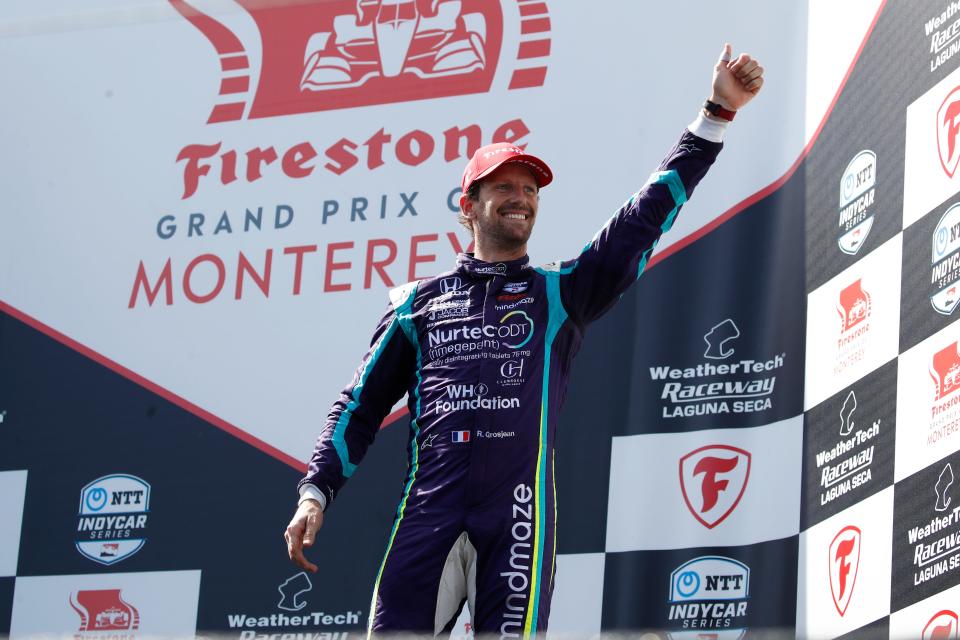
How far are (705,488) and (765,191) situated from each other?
77 centimetres

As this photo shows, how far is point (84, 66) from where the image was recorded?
4.83 meters

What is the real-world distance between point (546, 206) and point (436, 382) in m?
1.67

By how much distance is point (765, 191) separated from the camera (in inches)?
153

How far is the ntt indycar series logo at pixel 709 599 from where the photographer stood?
3592 millimetres

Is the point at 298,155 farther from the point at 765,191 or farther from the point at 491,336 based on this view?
the point at 491,336

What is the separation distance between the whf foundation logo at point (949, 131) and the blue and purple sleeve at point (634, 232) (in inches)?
43.6

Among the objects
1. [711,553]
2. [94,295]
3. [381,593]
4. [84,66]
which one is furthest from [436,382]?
[84,66]

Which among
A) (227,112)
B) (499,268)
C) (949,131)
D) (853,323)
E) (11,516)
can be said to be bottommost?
(11,516)

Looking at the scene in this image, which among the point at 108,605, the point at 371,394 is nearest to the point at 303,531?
the point at 371,394

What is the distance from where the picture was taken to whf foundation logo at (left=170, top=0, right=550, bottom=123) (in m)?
4.41

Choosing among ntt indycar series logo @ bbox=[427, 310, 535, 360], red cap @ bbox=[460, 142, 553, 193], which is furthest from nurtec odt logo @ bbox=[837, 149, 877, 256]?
ntt indycar series logo @ bbox=[427, 310, 535, 360]

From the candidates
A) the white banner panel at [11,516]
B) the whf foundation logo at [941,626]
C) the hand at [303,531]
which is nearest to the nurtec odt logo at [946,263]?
the whf foundation logo at [941,626]

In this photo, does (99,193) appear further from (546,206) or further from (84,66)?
(546,206)

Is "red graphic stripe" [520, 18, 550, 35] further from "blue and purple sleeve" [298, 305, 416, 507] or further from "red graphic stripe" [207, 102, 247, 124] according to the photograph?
"blue and purple sleeve" [298, 305, 416, 507]
